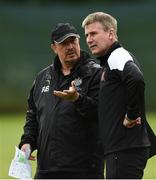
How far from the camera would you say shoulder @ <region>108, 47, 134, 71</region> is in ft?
18.4

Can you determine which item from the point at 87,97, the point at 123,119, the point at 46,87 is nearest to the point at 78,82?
the point at 87,97

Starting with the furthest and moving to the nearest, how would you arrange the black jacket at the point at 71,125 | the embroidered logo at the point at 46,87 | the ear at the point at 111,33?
the embroidered logo at the point at 46,87 → the black jacket at the point at 71,125 → the ear at the point at 111,33

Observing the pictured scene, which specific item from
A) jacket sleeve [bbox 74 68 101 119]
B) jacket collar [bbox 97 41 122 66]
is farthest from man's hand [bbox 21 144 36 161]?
jacket collar [bbox 97 41 122 66]

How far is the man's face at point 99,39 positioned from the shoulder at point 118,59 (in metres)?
0.13

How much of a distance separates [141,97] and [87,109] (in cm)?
52

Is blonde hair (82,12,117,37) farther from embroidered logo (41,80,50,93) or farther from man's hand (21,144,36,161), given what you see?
man's hand (21,144,36,161)

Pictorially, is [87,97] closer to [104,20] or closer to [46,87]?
[46,87]

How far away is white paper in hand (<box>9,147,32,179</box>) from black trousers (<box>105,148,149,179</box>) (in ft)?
Result: 2.80

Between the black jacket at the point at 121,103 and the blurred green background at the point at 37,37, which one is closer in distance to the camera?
the black jacket at the point at 121,103

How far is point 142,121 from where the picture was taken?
559 centimetres

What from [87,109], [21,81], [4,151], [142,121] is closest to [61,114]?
[87,109]

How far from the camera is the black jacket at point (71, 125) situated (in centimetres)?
A: 595

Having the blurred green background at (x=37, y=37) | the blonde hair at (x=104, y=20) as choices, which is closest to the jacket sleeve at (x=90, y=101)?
the blonde hair at (x=104, y=20)

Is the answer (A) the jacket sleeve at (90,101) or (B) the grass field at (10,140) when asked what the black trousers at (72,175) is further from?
(B) the grass field at (10,140)
